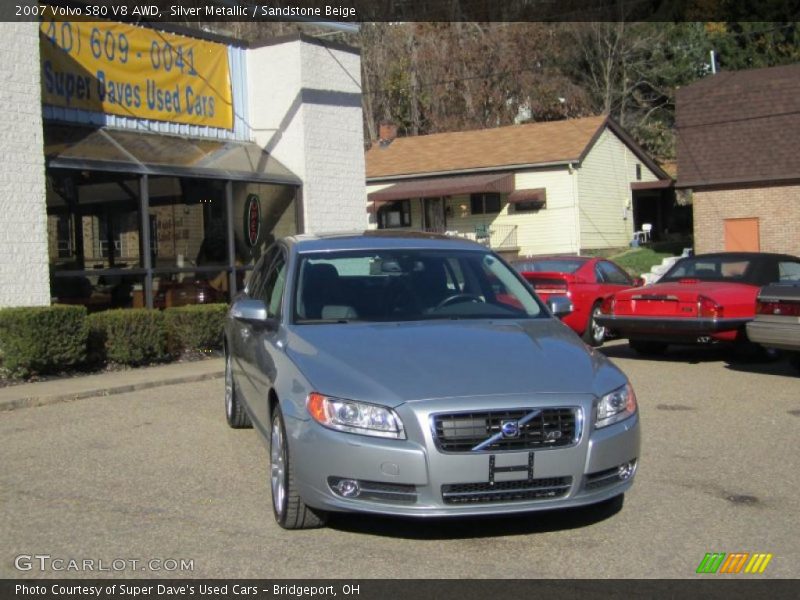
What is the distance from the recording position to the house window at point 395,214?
39.3m

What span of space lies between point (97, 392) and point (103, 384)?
1.57ft

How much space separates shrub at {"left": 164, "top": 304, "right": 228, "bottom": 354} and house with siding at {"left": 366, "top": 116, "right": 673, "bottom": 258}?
2195cm

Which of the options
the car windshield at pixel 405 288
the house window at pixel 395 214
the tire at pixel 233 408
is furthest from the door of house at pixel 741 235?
the car windshield at pixel 405 288

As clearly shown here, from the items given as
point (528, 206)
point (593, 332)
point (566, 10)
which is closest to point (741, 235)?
point (528, 206)

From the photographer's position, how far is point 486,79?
2047 inches

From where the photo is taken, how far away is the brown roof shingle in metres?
36.6

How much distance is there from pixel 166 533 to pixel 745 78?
93.7 feet

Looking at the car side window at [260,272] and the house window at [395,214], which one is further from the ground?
the house window at [395,214]

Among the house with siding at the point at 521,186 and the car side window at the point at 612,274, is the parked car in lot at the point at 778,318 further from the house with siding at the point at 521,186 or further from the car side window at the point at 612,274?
the house with siding at the point at 521,186

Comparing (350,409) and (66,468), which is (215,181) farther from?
(350,409)

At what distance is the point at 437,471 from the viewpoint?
5.00 m

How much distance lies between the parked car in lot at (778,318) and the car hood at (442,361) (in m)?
5.50

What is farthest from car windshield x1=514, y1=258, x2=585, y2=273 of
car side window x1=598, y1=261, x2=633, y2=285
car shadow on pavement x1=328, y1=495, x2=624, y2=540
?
car shadow on pavement x1=328, y1=495, x2=624, y2=540

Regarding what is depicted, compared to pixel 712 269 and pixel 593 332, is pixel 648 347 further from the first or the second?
pixel 593 332
